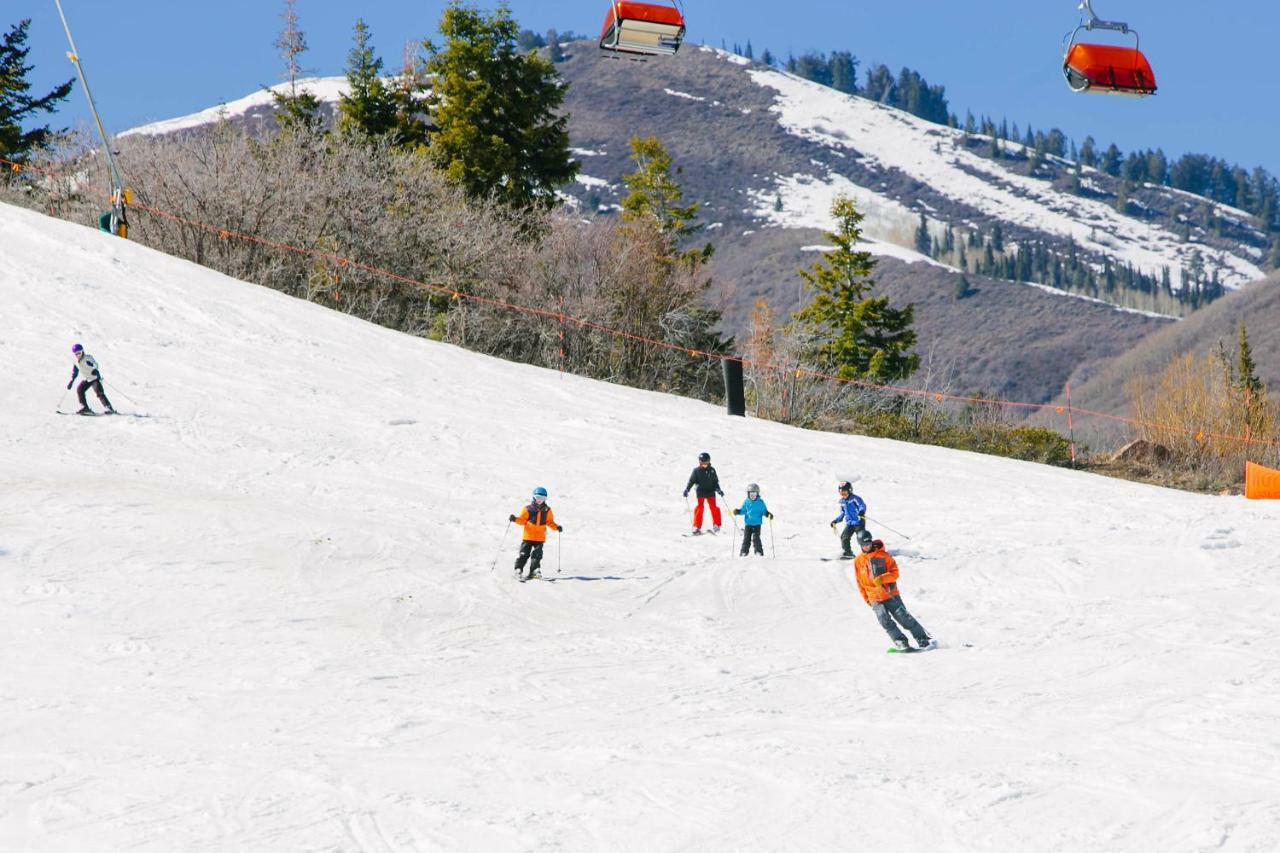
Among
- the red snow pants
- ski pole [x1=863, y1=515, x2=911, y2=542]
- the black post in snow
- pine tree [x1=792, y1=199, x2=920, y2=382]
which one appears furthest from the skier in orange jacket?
pine tree [x1=792, y1=199, x2=920, y2=382]

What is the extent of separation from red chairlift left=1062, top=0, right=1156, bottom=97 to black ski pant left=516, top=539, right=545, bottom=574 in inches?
316

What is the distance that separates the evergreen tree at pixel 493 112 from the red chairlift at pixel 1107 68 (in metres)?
30.9

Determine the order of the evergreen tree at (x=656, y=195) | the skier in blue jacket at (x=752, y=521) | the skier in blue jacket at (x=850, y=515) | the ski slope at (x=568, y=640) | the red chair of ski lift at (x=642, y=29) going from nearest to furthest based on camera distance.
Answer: the ski slope at (x=568, y=640) → the red chair of ski lift at (x=642, y=29) → the skier in blue jacket at (x=850, y=515) → the skier in blue jacket at (x=752, y=521) → the evergreen tree at (x=656, y=195)

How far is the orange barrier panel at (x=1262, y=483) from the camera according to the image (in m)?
20.4

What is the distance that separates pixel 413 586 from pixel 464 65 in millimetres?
33702

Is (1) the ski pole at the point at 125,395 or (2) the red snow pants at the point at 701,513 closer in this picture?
(2) the red snow pants at the point at 701,513

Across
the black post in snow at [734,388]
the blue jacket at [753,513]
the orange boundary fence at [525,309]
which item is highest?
the orange boundary fence at [525,309]

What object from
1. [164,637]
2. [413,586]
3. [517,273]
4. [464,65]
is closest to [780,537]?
[413,586]

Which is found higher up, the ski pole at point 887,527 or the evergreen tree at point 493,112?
Result: the evergreen tree at point 493,112

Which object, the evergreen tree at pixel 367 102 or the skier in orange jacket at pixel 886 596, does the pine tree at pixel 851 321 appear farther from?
the skier in orange jacket at pixel 886 596

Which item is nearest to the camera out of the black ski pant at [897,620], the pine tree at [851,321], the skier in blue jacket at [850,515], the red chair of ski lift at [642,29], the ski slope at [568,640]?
the ski slope at [568,640]

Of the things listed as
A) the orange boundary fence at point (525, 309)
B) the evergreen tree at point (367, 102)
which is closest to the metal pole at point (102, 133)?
the orange boundary fence at point (525, 309)

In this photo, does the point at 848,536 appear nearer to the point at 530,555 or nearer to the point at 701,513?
the point at 701,513

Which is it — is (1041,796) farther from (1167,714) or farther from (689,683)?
(689,683)
